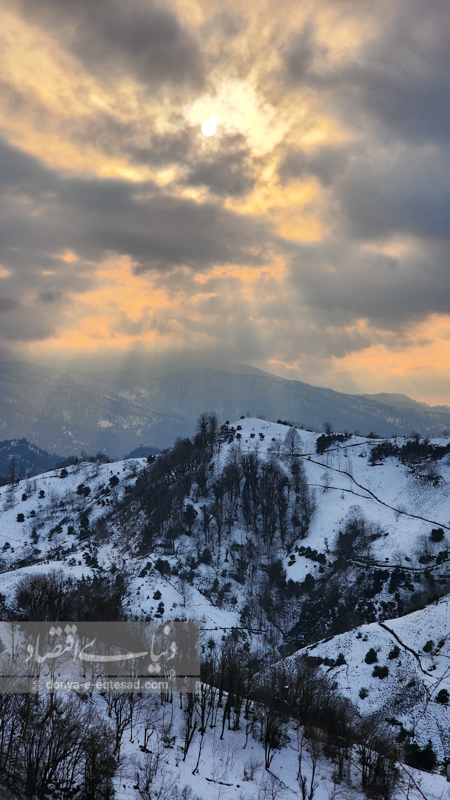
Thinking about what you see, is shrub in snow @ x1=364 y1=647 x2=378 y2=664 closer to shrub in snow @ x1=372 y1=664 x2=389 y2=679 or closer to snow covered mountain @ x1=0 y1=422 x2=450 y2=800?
snow covered mountain @ x1=0 y1=422 x2=450 y2=800

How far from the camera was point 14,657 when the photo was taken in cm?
4719

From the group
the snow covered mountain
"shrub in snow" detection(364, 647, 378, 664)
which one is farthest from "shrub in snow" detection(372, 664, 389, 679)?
"shrub in snow" detection(364, 647, 378, 664)

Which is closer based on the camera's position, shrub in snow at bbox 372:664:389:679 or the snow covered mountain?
the snow covered mountain

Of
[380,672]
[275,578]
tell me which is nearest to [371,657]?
[380,672]

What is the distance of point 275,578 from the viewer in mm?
112562

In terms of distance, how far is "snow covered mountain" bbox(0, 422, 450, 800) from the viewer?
46250mm

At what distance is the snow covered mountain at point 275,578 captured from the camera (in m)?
46.2

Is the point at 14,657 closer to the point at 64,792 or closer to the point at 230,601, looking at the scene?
the point at 64,792

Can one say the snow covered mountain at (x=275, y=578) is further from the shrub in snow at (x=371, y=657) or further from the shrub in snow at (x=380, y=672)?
the shrub in snow at (x=371, y=657)

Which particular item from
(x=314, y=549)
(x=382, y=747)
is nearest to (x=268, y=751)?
(x=382, y=747)

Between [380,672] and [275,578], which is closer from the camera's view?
[380,672]

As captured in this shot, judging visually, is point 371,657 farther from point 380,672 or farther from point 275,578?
point 275,578

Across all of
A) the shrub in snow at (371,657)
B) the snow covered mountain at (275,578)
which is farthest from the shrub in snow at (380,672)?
the shrub in snow at (371,657)

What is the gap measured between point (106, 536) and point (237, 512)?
41304mm
